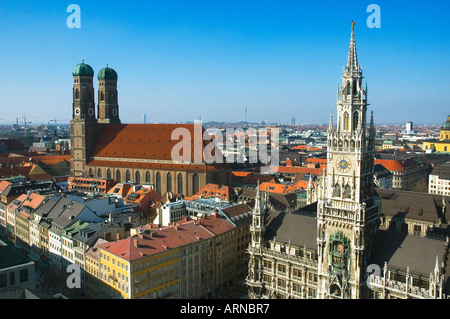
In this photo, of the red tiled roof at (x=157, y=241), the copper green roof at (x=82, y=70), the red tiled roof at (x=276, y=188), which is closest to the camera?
the red tiled roof at (x=157, y=241)

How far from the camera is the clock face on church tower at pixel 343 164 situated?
173 ft

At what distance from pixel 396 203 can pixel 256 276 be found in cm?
3506

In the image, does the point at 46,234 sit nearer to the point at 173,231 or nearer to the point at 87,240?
the point at 87,240

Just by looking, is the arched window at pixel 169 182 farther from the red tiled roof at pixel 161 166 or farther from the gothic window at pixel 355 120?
the gothic window at pixel 355 120

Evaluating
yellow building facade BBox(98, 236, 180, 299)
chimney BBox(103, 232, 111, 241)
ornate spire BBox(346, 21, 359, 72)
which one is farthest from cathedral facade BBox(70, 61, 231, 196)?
ornate spire BBox(346, 21, 359, 72)

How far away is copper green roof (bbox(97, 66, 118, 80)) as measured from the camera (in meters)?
155

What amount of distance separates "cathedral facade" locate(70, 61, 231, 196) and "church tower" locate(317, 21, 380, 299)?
69.5 meters

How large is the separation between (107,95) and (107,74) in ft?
25.2

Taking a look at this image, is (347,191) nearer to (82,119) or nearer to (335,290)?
(335,290)

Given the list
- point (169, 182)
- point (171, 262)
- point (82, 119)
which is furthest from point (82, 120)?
point (171, 262)

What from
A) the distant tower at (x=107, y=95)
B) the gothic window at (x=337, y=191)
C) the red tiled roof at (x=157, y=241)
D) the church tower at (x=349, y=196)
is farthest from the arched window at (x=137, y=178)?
the gothic window at (x=337, y=191)

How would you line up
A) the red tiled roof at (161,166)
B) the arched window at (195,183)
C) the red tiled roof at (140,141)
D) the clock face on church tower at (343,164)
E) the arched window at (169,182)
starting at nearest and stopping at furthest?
the clock face on church tower at (343,164) < the red tiled roof at (161,166) < the arched window at (195,183) < the arched window at (169,182) < the red tiled roof at (140,141)

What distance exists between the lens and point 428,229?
71.7 m

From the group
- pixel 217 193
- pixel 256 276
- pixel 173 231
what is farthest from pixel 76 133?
pixel 256 276
